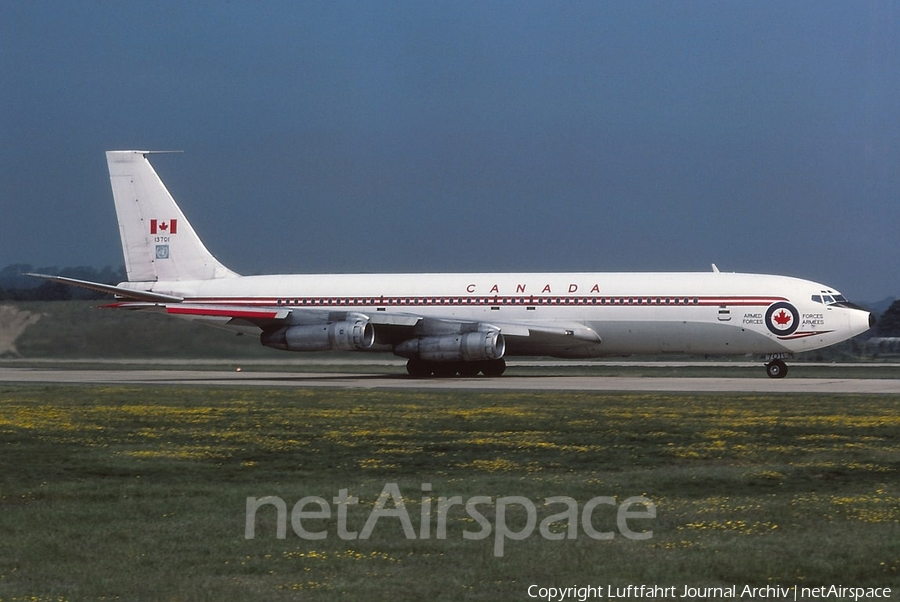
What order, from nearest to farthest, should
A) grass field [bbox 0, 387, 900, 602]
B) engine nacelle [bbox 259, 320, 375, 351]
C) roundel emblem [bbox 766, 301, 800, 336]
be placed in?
grass field [bbox 0, 387, 900, 602] < roundel emblem [bbox 766, 301, 800, 336] < engine nacelle [bbox 259, 320, 375, 351]

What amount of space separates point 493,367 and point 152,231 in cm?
1550

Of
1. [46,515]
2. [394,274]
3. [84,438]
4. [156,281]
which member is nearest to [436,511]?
[46,515]

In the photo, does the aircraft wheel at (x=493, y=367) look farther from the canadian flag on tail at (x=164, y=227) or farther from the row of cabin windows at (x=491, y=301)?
the canadian flag on tail at (x=164, y=227)

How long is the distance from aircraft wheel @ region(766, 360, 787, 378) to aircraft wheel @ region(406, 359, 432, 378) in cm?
1243

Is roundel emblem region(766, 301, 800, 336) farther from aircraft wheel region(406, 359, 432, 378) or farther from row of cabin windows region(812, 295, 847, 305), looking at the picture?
aircraft wheel region(406, 359, 432, 378)

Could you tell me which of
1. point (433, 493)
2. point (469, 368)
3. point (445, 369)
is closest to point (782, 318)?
point (469, 368)

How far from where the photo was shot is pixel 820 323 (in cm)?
4088

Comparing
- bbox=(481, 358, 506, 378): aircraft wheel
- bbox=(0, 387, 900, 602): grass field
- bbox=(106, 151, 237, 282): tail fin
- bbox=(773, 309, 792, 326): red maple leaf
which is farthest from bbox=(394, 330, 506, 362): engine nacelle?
bbox=(0, 387, 900, 602): grass field

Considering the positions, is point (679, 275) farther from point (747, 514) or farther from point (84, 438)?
point (747, 514)

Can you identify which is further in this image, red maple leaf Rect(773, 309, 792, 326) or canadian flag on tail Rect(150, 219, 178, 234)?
canadian flag on tail Rect(150, 219, 178, 234)

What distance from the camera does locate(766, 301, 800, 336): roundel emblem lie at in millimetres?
41094

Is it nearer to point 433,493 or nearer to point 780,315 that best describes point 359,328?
point 780,315

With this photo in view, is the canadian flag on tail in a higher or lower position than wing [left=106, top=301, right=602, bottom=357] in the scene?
higher

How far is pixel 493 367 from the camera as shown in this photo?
150 feet
